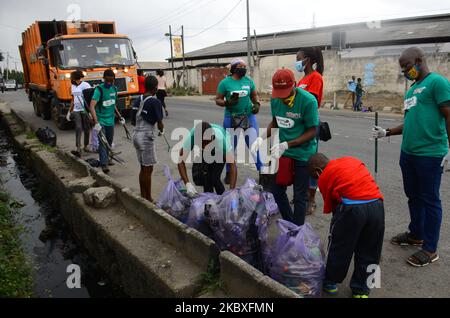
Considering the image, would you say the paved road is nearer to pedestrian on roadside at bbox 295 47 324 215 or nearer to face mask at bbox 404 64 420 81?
pedestrian on roadside at bbox 295 47 324 215

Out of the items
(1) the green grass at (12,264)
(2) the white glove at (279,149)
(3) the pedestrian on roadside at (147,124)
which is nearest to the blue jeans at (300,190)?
(2) the white glove at (279,149)

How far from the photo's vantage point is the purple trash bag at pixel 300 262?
2.80 metres

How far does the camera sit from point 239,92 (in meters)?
5.09

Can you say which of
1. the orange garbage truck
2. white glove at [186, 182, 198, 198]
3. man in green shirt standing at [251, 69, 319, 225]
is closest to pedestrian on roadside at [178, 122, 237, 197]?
white glove at [186, 182, 198, 198]

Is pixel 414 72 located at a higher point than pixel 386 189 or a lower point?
higher

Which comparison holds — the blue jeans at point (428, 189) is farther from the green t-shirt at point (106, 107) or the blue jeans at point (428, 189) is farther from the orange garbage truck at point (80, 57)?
the orange garbage truck at point (80, 57)

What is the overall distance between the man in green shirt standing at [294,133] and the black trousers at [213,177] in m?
0.71

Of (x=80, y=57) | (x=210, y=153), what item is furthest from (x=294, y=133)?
(x=80, y=57)

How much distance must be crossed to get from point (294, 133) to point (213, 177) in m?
1.09

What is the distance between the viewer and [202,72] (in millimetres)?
31219

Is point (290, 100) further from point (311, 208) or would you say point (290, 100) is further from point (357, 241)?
point (311, 208)
